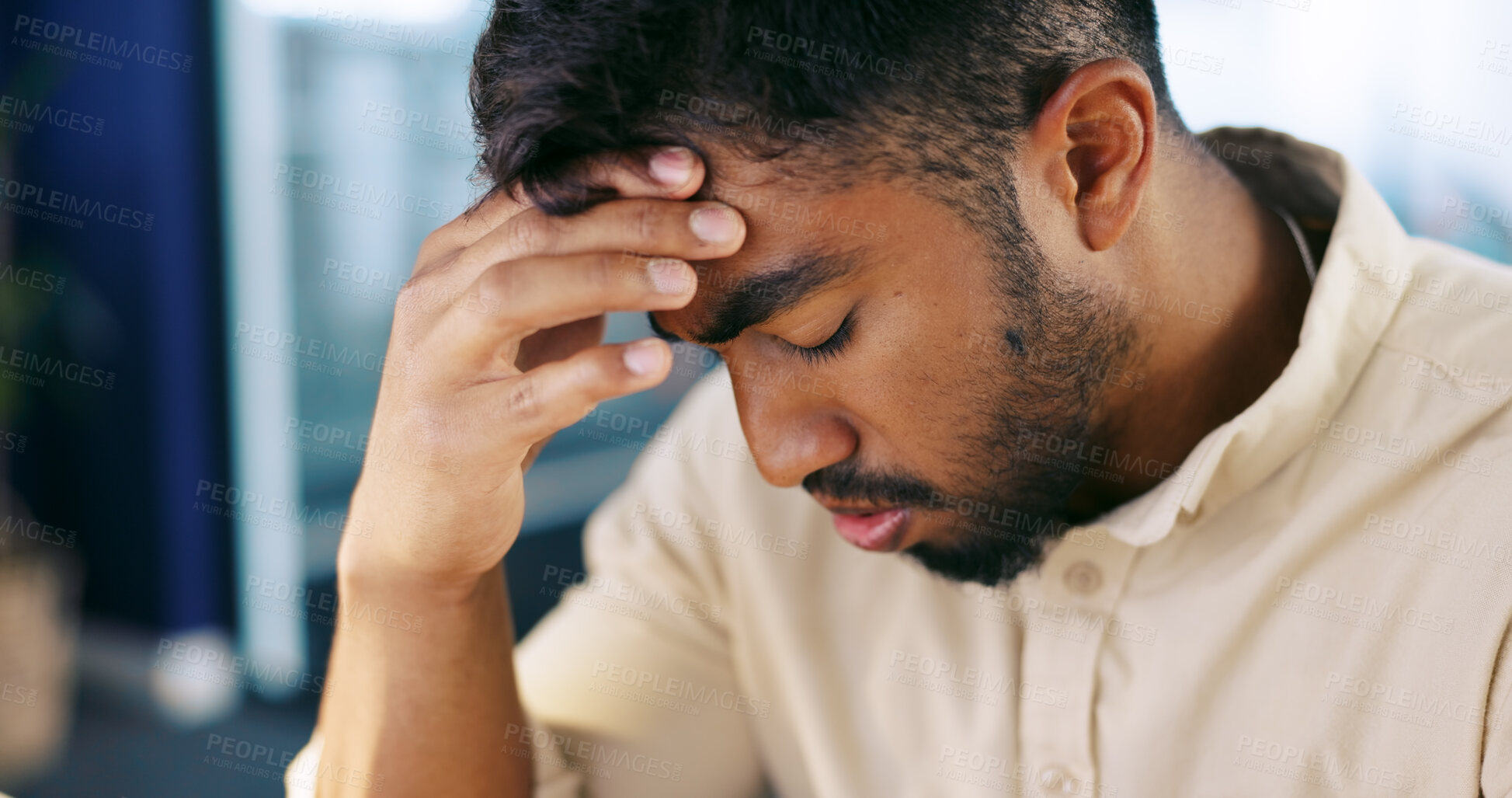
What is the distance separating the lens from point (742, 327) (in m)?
0.90

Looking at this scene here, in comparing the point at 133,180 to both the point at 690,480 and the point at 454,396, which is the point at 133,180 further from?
the point at 454,396

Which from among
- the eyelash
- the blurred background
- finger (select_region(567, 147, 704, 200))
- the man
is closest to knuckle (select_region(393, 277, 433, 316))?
Answer: the man

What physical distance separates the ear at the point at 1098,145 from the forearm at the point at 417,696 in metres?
0.76

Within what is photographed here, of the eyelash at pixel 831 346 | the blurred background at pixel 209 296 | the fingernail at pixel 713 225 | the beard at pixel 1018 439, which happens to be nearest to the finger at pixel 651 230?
the fingernail at pixel 713 225

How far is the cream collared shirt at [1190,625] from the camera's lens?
0.93 m

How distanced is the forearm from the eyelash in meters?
0.49

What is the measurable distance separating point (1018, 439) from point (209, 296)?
8.60 feet

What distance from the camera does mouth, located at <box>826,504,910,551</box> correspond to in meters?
1.08

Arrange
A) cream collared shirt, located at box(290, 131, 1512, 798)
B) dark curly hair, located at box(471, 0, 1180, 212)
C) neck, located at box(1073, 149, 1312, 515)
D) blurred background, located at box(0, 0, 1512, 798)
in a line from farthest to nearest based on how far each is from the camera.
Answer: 1. blurred background, located at box(0, 0, 1512, 798)
2. neck, located at box(1073, 149, 1312, 515)
3. cream collared shirt, located at box(290, 131, 1512, 798)
4. dark curly hair, located at box(471, 0, 1180, 212)

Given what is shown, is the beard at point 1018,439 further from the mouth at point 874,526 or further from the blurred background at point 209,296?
the blurred background at point 209,296

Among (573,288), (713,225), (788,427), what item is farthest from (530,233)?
(788,427)

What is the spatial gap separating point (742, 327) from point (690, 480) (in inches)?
24.0

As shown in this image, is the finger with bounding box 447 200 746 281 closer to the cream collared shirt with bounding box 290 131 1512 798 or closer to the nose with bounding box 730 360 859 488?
the nose with bounding box 730 360 859 488

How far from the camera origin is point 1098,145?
94 centimetres
